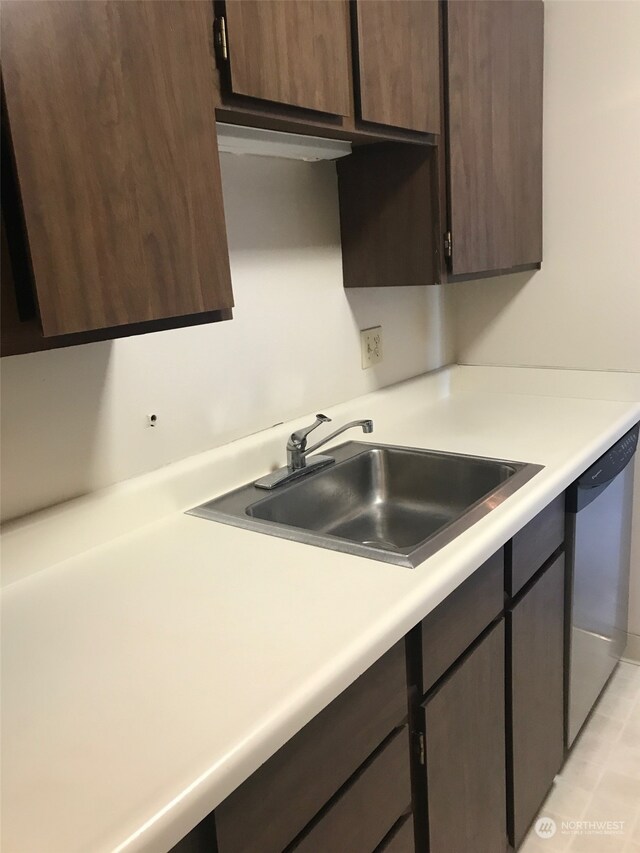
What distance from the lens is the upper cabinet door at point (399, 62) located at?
1354mm

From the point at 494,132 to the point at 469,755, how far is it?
59.2 inches

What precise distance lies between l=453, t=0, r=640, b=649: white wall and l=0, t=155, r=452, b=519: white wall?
437 millimetres

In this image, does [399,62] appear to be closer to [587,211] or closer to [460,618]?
[587,211]

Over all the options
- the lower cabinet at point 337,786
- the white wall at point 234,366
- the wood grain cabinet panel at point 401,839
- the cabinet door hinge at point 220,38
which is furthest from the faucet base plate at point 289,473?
the cabinet door hinge at point 220,38

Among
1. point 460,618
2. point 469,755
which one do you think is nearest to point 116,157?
point 460,618

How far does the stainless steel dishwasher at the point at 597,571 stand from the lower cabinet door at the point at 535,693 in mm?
72

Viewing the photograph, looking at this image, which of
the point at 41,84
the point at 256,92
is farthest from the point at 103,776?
the point at 256,92

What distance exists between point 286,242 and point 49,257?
35.5 inches

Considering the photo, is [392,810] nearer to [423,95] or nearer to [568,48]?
[423,95]

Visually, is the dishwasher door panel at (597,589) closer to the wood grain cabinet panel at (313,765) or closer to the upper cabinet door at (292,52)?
the wood grain cabinet panel at (313,765)

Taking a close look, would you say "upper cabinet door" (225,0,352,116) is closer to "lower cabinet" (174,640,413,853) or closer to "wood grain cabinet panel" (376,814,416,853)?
"lower cabinet" (174,640,413,853)

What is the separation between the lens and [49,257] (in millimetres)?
860

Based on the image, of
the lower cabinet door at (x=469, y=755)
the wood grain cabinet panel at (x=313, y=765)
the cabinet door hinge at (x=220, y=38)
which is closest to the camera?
the wood grain cabinet panel at (x=313, y=765)

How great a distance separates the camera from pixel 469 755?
4.23ft
